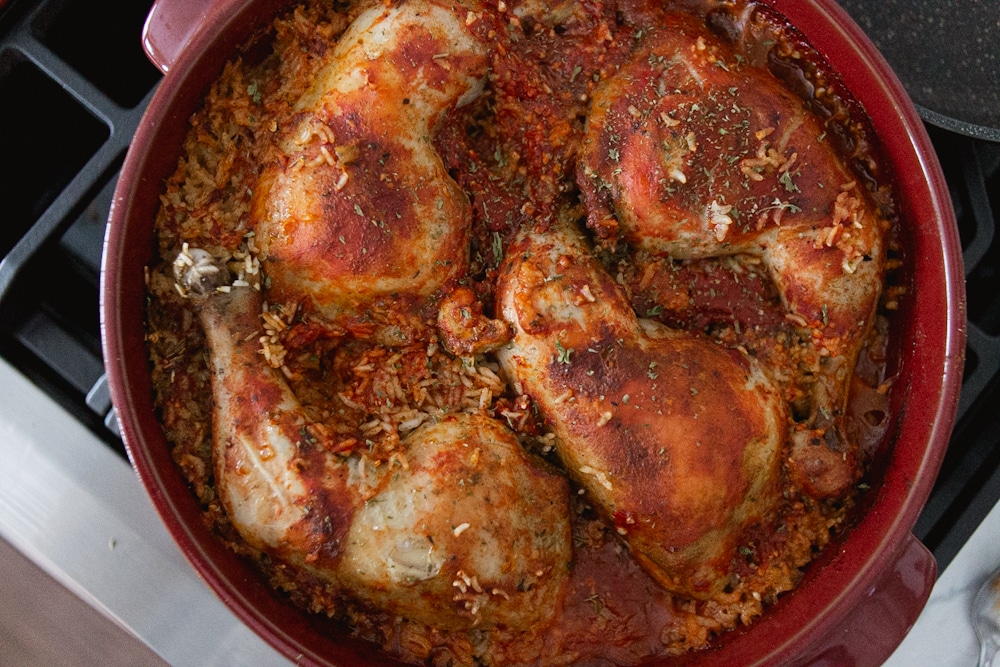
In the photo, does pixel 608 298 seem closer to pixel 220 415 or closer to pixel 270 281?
pixel 270 281

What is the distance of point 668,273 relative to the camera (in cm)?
165

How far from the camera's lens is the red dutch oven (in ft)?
4.66

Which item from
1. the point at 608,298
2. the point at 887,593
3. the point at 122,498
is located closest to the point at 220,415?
the point at 122,498

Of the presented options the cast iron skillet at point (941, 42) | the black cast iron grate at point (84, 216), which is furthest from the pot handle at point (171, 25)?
the cast iron skillet at point (941, 42)

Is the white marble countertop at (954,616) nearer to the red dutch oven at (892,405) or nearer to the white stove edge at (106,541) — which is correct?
the red dutch oven at (892,405)

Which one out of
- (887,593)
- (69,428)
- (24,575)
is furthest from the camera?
(24,575)

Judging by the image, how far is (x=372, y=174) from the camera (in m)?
1.50

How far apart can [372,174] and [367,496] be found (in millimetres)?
611

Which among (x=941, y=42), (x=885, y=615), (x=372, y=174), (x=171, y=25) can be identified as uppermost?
(x=171, y=25)

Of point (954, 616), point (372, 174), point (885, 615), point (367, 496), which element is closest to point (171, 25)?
point (372, 174)

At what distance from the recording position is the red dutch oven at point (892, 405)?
4.66 feet

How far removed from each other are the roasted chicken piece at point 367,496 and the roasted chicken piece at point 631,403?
0.14m

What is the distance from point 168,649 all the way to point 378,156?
4.46 feet

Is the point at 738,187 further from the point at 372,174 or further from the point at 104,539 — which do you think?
the point at 104,539
